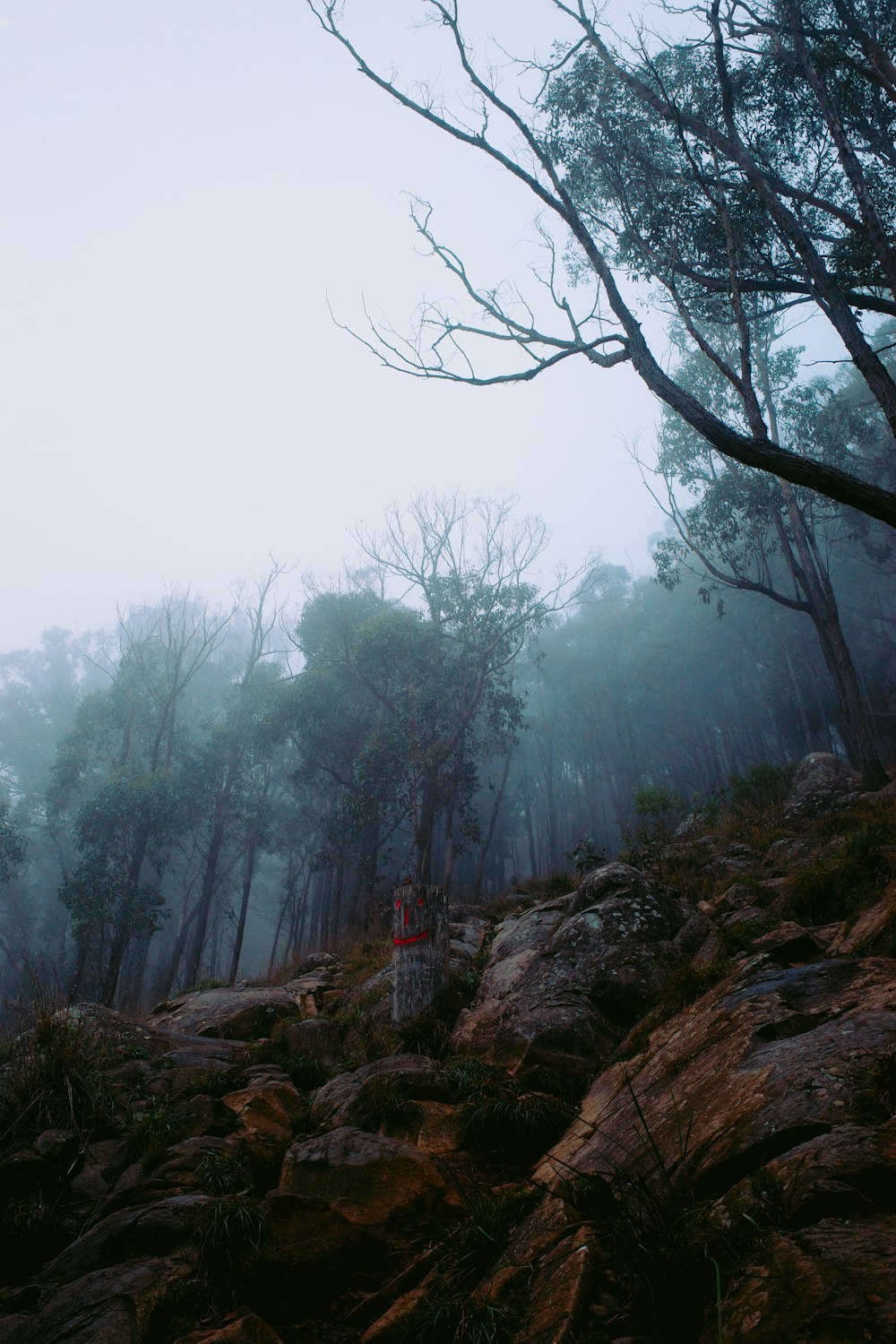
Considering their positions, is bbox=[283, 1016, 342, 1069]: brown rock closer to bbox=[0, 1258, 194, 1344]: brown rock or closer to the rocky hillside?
the rocky hillside

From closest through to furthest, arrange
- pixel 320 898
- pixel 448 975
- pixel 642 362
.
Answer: pixel 642 362, pixel 448 975, pixel 320 898

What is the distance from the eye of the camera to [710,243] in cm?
905

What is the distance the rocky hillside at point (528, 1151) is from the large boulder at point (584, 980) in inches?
1.0

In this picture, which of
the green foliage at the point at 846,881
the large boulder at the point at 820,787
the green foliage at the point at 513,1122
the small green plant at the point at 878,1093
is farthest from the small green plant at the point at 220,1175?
the large boulder at the point at 820,787

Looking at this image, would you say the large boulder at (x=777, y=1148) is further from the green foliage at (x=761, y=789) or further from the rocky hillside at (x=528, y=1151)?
the green foliage at (x=761, y=789)

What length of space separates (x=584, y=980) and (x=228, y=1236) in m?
3.22

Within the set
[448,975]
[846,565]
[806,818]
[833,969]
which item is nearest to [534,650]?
[846,565]

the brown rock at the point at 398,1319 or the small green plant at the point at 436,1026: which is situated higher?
the small green plant at the point at 436,1026

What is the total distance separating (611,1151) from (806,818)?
324 inches

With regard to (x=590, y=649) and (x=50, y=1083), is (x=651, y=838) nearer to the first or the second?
(x=50, y=1083)

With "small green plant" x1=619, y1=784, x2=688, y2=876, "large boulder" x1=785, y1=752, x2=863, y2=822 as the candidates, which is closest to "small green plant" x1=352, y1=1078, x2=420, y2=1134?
"small green plant" x1=619, y1=784, x2=688, y2=876

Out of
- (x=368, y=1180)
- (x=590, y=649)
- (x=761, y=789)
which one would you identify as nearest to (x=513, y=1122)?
(x=368, y=1180)

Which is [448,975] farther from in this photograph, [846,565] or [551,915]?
[846,565]

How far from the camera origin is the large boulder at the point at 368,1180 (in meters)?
3.54
